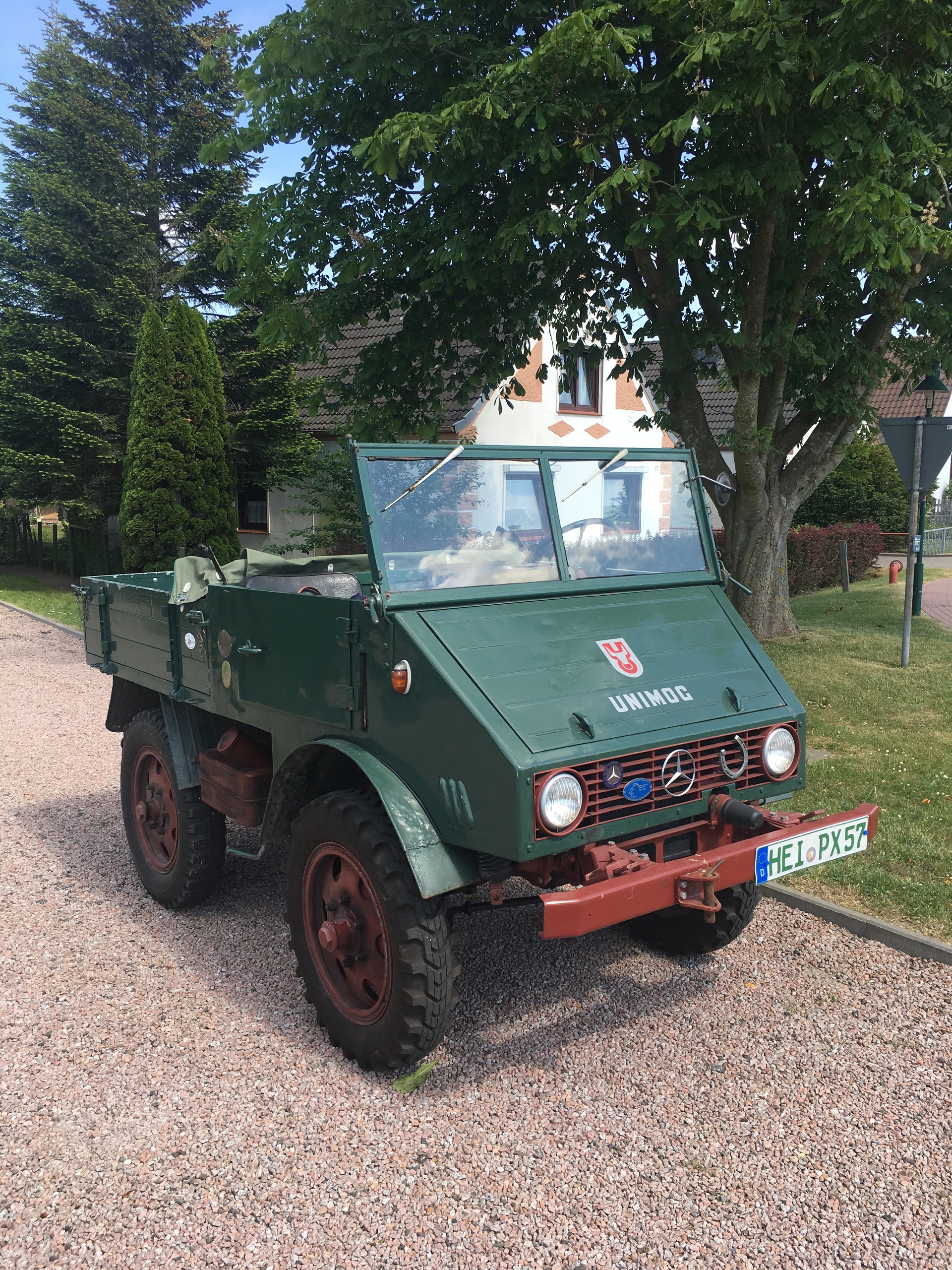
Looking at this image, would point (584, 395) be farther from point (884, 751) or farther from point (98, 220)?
point (884, 751)

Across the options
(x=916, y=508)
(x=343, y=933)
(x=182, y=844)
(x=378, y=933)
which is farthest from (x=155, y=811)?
(x=916, y=508)

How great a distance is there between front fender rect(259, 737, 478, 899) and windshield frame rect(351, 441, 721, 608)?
61 cm

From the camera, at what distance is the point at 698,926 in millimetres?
4312

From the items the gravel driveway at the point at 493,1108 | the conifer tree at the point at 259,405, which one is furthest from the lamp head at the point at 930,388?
the gravel driveway at the point at 493,1108

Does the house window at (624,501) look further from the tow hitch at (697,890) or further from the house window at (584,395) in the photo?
the house window at (584,395)

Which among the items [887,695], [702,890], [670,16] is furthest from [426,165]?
[702,890]

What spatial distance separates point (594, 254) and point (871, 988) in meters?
8.56

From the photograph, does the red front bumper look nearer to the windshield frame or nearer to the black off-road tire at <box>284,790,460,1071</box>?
the black off-road tire at <box>284,790,460,1071</box>

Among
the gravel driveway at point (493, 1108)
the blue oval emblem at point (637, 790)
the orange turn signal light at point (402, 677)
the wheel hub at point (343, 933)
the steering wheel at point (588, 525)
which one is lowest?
the gravel driveway at point (493, 1108)

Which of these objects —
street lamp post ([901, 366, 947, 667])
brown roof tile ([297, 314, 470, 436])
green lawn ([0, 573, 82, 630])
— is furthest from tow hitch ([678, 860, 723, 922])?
brown roof tile ([297, 314, 470, 436])

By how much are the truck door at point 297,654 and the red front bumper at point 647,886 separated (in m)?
1.09

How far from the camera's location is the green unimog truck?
3.29 m

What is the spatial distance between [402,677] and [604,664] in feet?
2.54

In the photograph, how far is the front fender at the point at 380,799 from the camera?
329 cm
